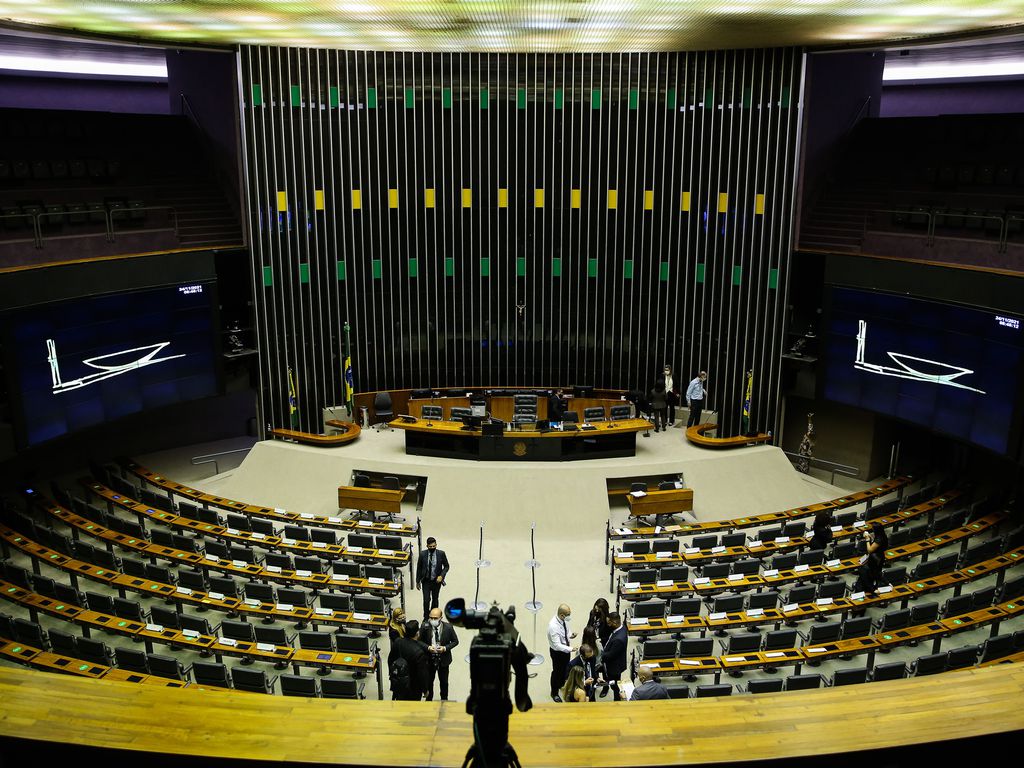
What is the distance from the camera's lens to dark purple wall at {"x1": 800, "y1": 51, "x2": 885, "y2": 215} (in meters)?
18.7

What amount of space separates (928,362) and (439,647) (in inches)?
437

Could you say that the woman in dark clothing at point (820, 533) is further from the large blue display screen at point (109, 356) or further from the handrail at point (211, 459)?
the handrail at point (211, 459)

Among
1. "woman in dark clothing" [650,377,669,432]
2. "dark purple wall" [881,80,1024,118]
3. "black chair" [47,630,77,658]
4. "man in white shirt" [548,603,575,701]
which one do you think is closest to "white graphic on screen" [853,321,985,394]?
"woman in dark clothing" [650,377,669,432]

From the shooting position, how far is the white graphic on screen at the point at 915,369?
14817 mm

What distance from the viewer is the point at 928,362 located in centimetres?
1531

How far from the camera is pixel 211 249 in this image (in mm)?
17594

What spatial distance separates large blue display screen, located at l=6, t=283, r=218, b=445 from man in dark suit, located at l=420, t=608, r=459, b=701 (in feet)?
29.7

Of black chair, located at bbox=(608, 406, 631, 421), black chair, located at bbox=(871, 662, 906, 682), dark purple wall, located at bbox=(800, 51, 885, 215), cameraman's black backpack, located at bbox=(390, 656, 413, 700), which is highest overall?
dark purple wall, located at bbox=(800, 51, 885, 215)

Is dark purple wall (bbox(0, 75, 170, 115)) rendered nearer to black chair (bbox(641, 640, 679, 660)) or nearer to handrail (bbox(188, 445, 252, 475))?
handrail (bbox(188, 445, 252, 475))

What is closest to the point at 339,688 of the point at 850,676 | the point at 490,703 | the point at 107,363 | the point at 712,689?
the point at 712,689

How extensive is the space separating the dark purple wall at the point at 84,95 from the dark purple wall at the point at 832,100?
1543 centimetres

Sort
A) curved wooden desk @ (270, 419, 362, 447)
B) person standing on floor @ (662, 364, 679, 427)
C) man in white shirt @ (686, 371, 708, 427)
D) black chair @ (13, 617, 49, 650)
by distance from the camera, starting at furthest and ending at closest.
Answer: person standing on floor @ (662, 364, 679, 427)
man in white shirt @ (686, 371, 708, 427)
curved wooden desk @ (270, 419, 362, 447)
black chair @ (13, 617, 49, 650)

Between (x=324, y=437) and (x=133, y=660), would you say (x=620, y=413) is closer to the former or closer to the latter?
(x=324, y=437)

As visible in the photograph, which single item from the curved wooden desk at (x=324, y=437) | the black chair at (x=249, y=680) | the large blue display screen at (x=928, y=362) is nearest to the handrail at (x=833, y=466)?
the large blue display screen at (x=928, y=362)
